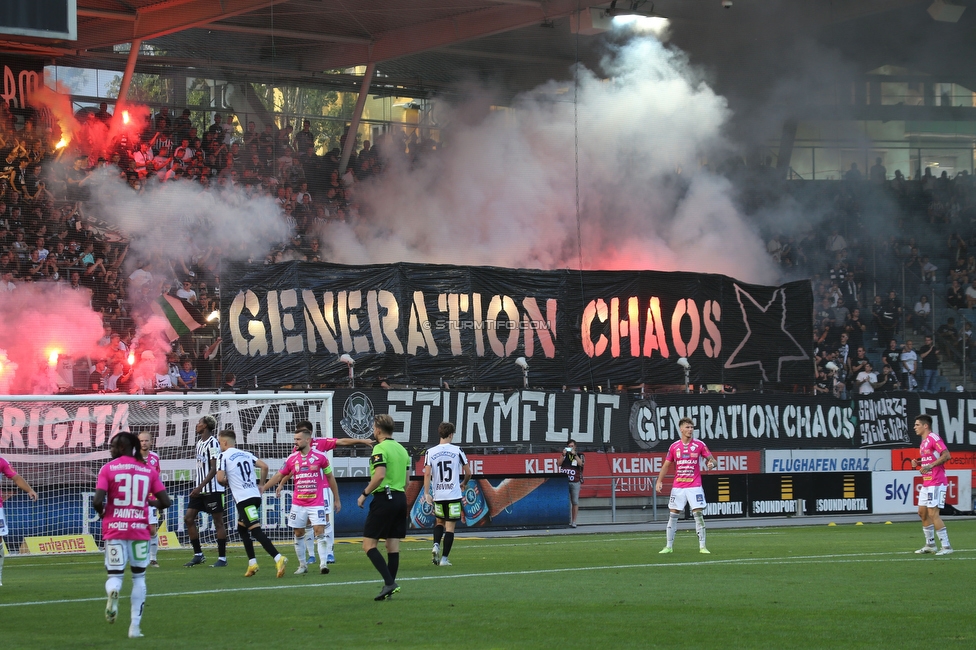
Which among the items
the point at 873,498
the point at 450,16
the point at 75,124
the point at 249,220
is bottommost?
the point at 873,498

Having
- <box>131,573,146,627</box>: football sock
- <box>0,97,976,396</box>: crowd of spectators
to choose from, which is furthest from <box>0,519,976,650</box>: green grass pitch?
<box>0,97,976,396</box>: crowd of spectators

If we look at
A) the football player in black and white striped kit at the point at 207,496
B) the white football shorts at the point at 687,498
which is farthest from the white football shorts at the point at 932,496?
the football player in black and white striped kit at the point at 207,496

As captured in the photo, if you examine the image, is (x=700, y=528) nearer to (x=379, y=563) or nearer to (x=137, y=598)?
(x=379, y=563)

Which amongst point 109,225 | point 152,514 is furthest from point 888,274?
point 152,514

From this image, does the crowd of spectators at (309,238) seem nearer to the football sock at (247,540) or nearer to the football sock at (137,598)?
the football sock at (247,540)

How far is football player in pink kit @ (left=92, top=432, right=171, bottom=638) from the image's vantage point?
10.2 m

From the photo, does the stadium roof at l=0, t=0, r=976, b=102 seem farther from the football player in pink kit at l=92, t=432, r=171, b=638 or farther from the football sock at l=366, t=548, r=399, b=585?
the football player in pink kit at l=92, t=432, r=171, b=638

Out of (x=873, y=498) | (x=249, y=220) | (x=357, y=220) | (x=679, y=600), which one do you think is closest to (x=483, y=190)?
(x=357, y=220)

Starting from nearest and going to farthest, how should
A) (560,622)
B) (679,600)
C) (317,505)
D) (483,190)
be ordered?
1. (560,622)
2. (679,600)
3. (317,505)
4. (483,190)

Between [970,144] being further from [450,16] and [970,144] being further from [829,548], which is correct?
[829,548]

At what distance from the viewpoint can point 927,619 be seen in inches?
414

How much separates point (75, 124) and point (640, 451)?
16.6m

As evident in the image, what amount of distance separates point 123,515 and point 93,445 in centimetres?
1198

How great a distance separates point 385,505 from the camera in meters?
12.1
